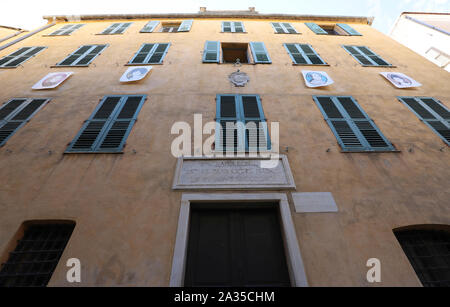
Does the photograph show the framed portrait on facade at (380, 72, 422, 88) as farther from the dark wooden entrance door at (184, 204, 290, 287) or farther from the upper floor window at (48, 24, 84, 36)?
the upper floor window at (48, 24, 84, 36)

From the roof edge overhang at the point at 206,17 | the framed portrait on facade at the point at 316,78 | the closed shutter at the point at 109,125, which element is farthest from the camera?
the roof edge overhang at the point at 206,17

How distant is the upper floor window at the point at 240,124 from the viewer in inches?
184

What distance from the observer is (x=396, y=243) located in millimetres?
3311

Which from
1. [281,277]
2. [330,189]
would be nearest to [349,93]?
[330,189]

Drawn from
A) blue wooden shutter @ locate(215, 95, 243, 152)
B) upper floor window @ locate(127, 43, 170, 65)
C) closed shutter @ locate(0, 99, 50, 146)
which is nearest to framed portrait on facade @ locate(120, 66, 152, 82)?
upper floor window @ locate(127, 43, 170, 65)

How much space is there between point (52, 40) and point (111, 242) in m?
9.92

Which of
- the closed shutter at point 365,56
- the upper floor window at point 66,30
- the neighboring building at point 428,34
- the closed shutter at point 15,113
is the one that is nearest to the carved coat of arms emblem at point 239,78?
the closed shutter at point 365,56

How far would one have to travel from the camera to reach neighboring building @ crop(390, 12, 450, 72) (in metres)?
10.9

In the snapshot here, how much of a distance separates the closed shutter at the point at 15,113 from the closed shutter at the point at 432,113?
958 centimetres

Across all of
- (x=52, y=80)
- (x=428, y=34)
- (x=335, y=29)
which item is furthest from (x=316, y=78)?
(x=428, y=34)

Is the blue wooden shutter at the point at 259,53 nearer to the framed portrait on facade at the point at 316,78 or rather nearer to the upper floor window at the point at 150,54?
the framed portrait on facade at the point at 316,78

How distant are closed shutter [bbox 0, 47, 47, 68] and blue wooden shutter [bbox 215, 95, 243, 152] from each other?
7295mm

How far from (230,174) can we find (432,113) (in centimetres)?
550
